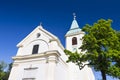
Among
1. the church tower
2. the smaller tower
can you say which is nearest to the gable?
the church tower

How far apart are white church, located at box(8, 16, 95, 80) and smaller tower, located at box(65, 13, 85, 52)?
4.87 meters

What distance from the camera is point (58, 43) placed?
22234 millimetres

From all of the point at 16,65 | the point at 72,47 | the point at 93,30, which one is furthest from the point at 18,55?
the point at 93,30

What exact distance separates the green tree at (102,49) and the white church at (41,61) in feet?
22.1

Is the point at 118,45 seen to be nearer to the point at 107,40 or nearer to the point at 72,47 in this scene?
the point at 107,40

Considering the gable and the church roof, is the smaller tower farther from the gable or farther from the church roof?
the gable

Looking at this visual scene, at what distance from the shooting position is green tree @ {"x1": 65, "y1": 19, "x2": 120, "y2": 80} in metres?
11.5

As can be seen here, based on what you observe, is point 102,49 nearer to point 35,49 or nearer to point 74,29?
point 35,49

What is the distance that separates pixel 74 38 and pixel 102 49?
18.3m

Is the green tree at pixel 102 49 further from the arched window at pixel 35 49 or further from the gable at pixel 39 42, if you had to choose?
the arched window at pixel 35 49

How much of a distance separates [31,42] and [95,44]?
45.8 ft

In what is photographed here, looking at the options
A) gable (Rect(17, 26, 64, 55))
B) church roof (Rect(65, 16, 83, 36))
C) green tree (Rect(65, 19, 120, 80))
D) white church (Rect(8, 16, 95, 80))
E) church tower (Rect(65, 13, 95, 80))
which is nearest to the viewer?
green tree (Rect(65, 19, 120, 80))

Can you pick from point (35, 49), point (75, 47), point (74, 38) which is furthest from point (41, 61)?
point (74, 38)

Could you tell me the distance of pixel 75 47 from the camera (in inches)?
1125
